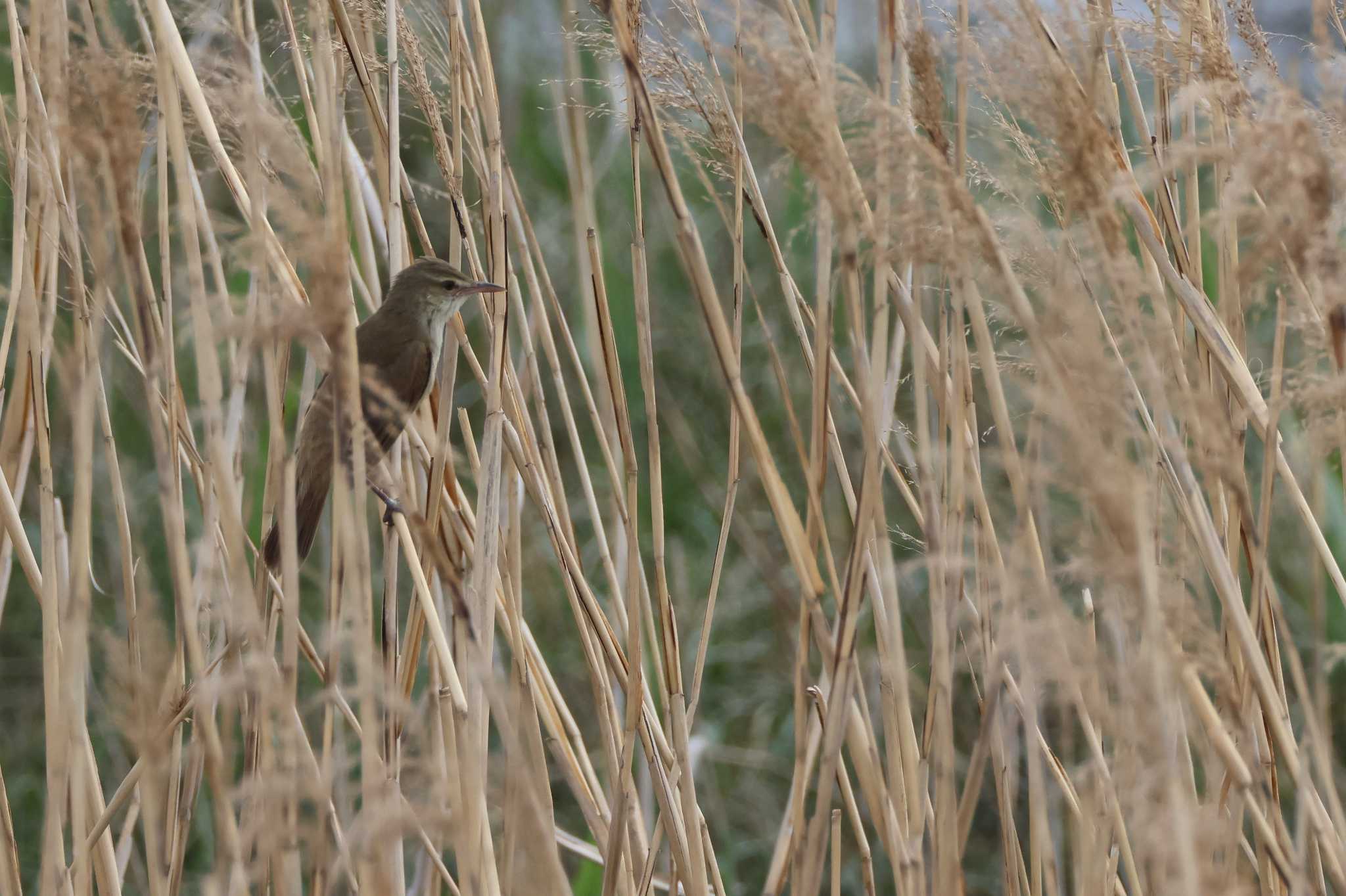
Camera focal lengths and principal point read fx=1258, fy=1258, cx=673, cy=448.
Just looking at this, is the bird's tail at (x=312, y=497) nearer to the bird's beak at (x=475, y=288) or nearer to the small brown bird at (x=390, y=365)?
the small brown bird at (x=390, y=365)

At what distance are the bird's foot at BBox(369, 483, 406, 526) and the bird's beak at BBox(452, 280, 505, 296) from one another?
297mm

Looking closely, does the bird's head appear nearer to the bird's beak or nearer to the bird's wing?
the bird's beak

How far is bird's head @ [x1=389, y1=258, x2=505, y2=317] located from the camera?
1.94 m

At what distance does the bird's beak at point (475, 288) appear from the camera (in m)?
1.60

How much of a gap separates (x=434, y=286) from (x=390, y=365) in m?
0.32

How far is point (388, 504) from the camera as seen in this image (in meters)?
1.77

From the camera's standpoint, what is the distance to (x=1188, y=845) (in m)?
0.90

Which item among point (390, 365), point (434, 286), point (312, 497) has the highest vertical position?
point (434, 286)

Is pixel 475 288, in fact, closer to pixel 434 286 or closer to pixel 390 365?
pixel 434 286

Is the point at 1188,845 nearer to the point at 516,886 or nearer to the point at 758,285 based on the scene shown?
the point at 516,886

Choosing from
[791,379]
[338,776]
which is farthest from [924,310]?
[791,379]

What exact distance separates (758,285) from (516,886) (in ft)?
8.67

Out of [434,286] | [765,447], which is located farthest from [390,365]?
[765,447]

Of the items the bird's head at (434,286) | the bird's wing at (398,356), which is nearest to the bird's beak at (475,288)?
the bird's head at (434,286)
